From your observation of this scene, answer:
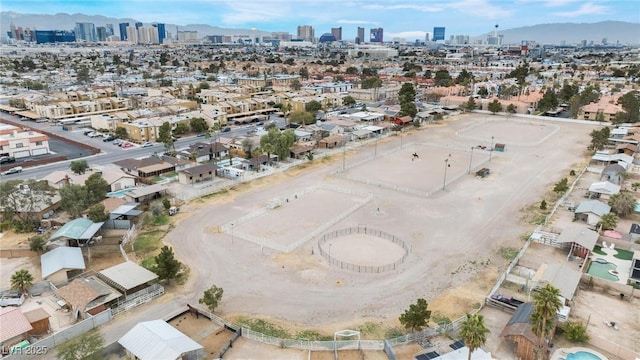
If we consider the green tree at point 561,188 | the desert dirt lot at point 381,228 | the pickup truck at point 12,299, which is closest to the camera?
the pickup truck at point 12,299

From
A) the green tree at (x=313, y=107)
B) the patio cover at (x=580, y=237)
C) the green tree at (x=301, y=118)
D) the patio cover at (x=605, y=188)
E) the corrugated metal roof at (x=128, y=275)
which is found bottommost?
the corrugated metal roof at (x=128, y=275)

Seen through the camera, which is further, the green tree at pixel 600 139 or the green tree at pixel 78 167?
the green tree at pixel 600 139

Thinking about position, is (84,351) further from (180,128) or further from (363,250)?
(180,128)

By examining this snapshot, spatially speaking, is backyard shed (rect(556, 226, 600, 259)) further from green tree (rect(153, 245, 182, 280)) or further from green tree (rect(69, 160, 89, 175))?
green tree (rect(69, 160, 89, 175))

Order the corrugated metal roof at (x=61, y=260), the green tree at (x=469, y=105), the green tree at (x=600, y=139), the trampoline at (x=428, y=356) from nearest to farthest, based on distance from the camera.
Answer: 1. the trampoline at (x=428, y=356)
2. the corrugated metal roof at (x=61, y=260)
3. the green tree at (x=600, y=139)
4. the green tree at (x=469, y=105)

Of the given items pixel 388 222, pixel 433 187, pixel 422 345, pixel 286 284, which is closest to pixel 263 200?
pixel 388 222

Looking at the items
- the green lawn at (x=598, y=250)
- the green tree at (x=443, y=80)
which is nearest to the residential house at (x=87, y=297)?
the green lawn at (x=598, y=250)

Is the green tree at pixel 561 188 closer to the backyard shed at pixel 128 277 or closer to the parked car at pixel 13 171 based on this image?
the backyard shed at pixel 128 277

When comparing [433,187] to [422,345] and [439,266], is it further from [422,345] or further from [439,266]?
[422,345]
